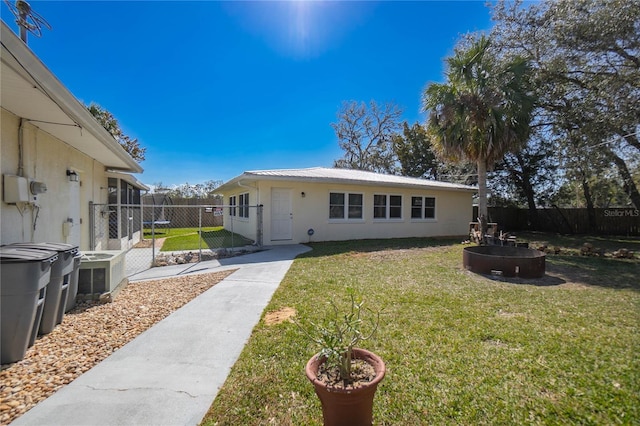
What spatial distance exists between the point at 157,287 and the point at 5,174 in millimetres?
2749

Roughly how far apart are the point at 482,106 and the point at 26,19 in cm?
1192

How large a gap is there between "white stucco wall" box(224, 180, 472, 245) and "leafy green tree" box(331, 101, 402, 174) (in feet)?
45.4

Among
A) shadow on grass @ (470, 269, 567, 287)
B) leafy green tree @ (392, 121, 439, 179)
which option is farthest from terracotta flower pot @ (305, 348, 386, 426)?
leafy green tree @ (392, 121, 439, 179)

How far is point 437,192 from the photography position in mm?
14930

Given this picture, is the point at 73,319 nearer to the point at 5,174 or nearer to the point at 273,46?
the point at 5,174

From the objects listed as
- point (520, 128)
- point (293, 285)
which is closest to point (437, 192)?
point (520, 128)

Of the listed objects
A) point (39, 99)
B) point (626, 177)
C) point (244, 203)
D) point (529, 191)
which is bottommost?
point (244, 203)

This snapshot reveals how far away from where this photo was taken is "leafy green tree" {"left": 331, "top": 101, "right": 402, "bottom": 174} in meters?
28.2

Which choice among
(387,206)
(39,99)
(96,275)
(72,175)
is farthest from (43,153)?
(387,206)

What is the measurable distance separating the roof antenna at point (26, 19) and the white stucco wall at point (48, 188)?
4.16 ft

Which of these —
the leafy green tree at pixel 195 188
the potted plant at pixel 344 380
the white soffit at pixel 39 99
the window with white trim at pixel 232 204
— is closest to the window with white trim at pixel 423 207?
the window with white trim at pixel 232 204

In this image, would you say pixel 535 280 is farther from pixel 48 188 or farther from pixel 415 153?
pixel 415 153

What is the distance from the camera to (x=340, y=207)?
41.2 ft

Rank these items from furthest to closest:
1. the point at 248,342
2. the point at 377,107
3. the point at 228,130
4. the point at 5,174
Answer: the point at 377,107, the point at 228,130, the point at 5,174, the point at 248,342
